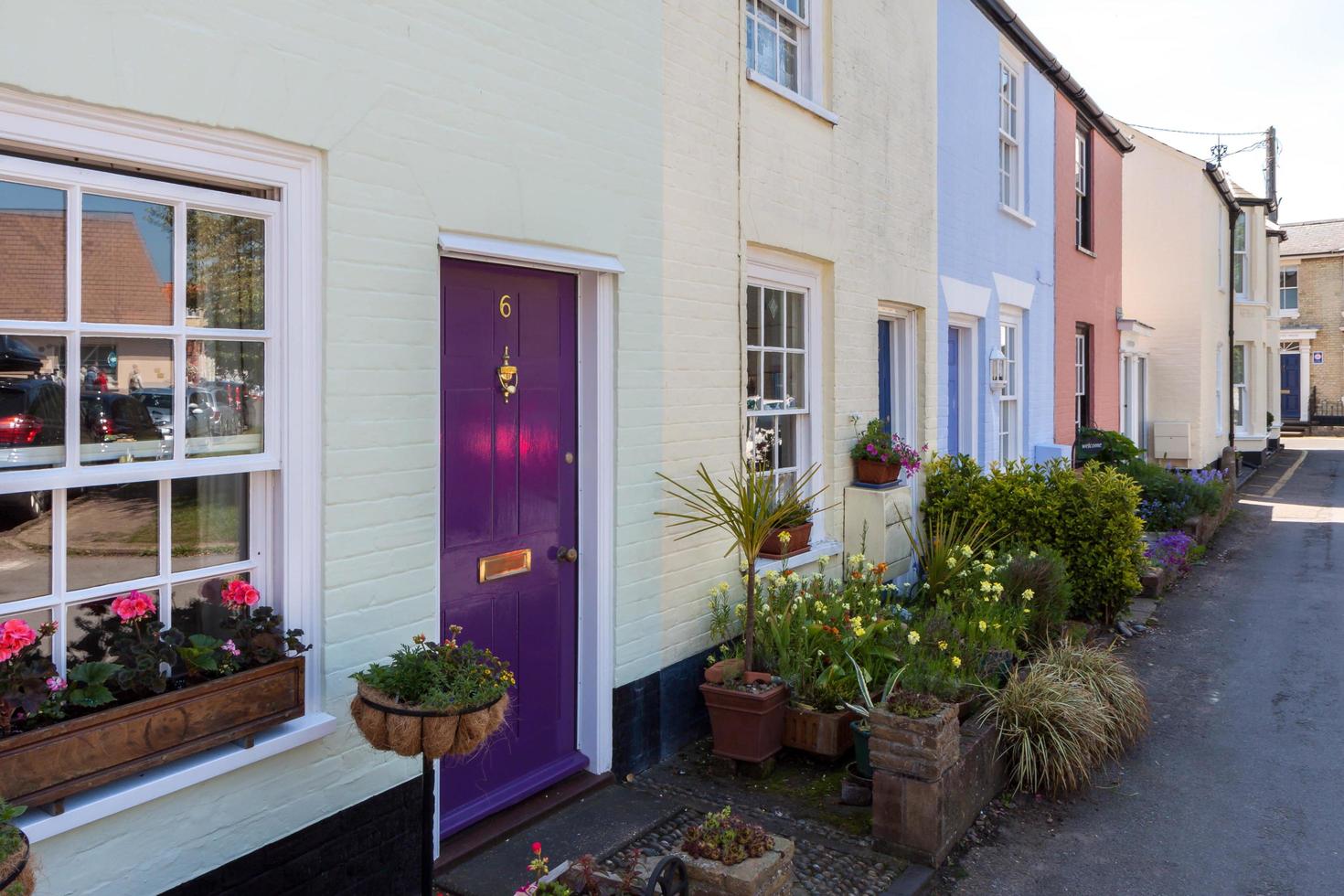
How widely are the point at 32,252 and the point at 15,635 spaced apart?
111 centimetres

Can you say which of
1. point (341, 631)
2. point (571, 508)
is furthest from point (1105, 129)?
point (341, 631)

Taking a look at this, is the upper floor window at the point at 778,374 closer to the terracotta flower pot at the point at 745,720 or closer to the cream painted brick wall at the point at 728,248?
the cream painted brick wall at the point at 728,248

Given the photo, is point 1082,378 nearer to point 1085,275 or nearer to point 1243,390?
point 1085,275

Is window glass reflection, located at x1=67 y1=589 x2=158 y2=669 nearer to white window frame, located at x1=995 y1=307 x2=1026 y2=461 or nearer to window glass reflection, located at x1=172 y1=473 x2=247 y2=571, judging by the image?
window glass reflection, located at x1=172 y1=473 x2=247 y2=571

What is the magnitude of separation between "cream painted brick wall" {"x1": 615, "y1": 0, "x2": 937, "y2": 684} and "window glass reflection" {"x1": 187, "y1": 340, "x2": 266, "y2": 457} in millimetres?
2114

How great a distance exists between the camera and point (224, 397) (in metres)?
3.56

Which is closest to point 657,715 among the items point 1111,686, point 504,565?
point 504,565

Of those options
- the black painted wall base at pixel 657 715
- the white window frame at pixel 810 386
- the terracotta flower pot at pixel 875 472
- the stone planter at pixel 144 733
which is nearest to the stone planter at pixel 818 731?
the black painted wall base at pixel 657 715

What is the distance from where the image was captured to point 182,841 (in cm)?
332

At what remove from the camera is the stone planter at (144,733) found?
2801 millimetres

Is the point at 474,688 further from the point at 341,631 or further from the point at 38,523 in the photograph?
the point at 38,523

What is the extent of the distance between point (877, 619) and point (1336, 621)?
5725mm

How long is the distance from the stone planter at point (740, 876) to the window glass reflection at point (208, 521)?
195cm

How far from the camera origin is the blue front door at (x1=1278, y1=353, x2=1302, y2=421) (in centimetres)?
3991
